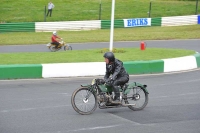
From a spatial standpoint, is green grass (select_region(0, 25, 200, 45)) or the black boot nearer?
the black boot

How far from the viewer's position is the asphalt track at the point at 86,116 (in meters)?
10.1

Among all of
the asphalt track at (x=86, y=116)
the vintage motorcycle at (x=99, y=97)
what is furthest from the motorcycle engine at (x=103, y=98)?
the asphalt track at (x=86, y=116)

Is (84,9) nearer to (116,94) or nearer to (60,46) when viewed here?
(60,46)

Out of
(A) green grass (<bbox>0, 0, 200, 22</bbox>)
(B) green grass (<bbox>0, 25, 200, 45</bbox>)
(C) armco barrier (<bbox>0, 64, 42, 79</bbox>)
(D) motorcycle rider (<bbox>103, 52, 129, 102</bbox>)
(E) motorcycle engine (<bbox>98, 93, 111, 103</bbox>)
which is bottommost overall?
(E) motorcycle engine (<bbox>98, 93, 111, 103</bbox>)

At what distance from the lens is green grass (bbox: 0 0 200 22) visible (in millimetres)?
43041

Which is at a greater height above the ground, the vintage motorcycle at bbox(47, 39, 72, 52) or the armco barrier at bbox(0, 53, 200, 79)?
the vintage motorcycle at bbox(47, 39, 72, 52)

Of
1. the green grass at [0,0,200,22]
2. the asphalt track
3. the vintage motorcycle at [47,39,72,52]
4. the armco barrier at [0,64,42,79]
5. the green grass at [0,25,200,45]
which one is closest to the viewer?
the asphalt track

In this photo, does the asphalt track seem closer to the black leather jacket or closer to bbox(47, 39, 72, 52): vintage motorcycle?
the black leather jacket

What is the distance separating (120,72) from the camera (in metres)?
11.8

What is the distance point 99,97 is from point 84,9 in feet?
115

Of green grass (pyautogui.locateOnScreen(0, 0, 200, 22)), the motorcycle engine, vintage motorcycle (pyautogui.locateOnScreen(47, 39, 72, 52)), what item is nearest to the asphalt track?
the motorcycle engine

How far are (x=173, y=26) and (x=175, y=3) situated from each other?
36.6 ft

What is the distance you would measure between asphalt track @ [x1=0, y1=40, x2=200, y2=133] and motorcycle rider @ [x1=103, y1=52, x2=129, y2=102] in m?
0.56

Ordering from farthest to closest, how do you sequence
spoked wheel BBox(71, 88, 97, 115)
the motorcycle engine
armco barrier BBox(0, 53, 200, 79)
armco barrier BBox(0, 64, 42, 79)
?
armco barrier BBox(0, 53, 200, 79) → armco barrier BBox(0, 64, 42, 79) → the motorcycle engine → spoked wheel BBox(71, 88, 97, 115)
